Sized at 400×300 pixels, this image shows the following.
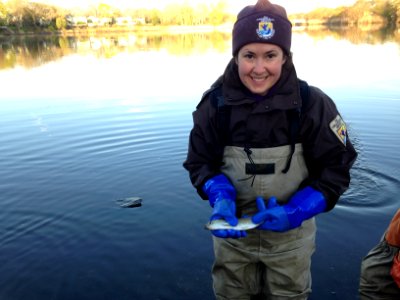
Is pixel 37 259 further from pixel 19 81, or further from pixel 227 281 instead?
pixel 19 81

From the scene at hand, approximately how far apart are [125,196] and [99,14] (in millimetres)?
152353

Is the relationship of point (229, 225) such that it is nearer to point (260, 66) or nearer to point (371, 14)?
point (260, 66)

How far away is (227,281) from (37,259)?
324cm

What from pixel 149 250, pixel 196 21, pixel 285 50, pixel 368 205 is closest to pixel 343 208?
pixel 368 205

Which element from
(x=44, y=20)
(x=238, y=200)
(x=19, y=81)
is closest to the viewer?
(x=238, y=200)

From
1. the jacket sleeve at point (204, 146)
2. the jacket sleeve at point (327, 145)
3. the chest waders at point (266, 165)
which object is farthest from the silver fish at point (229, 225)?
the jacket sleeve at point (327, 145)

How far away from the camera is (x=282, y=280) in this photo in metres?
2.96

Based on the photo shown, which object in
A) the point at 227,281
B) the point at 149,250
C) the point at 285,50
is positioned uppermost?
the point at 285,50

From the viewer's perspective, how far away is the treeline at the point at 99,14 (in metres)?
88.3

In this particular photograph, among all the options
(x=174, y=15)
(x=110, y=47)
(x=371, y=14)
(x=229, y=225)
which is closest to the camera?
(x=229, y=225)

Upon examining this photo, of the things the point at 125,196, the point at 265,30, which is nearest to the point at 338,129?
the point at 265,30

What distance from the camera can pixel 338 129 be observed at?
2.66 m

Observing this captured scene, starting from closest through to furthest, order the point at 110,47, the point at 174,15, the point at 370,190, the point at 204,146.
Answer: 1. the point at 204,146
2. the point at 370,190
3. the point at 110,47
4. the point at 174,15

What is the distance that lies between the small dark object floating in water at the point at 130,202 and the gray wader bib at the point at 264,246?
3.51m
